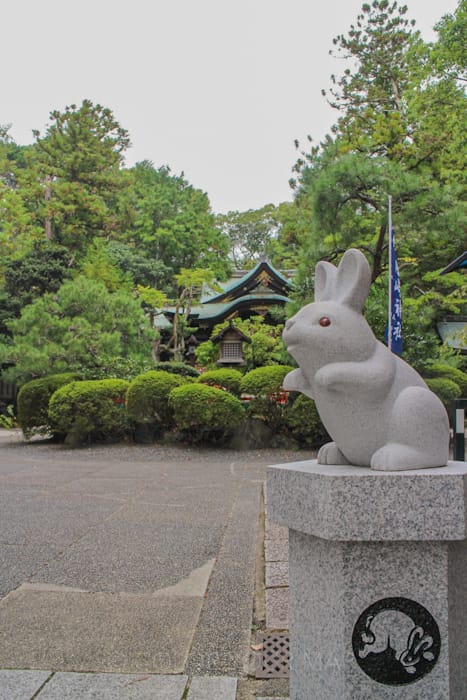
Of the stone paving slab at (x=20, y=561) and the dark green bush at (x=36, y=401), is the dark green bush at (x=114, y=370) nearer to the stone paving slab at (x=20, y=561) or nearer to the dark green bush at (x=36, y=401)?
the dark green bush at (x=36, y=401)

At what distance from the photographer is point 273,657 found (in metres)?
2.57

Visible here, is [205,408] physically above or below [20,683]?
above

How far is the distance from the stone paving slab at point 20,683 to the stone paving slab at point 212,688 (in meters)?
0.65

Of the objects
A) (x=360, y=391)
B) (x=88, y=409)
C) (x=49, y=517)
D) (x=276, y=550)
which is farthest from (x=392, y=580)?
(x=88, y=409)

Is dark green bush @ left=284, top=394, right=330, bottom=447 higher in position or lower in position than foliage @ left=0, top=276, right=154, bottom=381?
lower

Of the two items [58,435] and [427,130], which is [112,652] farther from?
[427,130]

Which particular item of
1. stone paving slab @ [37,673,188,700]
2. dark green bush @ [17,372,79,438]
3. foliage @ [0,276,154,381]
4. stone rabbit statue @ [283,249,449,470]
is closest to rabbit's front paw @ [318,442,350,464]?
stone rabbit statue @ [283,249,449,470]

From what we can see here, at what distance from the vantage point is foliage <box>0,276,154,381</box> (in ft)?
42.0

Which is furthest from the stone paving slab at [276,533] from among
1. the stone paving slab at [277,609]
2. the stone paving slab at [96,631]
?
the stone paving slab at [96,631]

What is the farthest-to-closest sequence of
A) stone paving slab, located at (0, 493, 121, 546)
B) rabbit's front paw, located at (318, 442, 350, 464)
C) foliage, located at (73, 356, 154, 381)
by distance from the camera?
foliage, located at (73, 356, 154, 381) → stone paving slab, located at (0, 493, 121, 546) → rabbit's front paw, located at (318, 442, 350, 464)

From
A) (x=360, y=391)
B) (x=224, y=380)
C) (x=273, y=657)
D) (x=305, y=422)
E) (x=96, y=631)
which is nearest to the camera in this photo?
(x=360, y=391)

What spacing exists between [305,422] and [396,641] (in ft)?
27.7

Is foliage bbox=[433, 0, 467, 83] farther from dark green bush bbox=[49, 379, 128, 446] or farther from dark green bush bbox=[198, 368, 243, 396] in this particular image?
dark green bush bbox=[49, 379, 128, 446]

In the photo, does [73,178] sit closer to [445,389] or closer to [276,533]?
[445,389]
